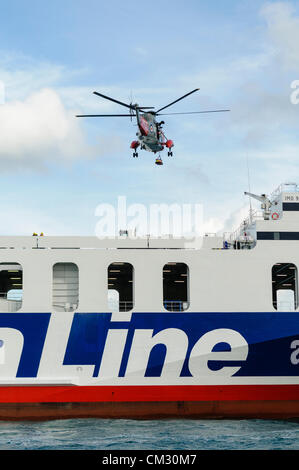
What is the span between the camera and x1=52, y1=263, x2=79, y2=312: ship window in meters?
17.3

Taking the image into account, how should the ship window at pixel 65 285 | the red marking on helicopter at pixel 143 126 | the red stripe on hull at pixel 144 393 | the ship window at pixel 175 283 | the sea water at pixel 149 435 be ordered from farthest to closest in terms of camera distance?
the red marking on helicopter at pixel 143 126 < the ship window at pixel 175 283 < the ship window at pixel 65 285 < the red stripe on hull at pixel 144 393 < the sea water at pixel 149 435

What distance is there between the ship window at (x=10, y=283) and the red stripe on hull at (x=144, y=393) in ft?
7.34

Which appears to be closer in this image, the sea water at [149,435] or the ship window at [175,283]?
the sea water at [149,435]

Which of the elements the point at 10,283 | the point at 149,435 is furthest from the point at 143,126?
the point at 149,435

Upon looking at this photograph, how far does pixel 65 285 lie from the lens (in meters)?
17.4

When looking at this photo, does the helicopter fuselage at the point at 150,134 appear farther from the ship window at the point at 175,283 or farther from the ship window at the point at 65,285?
the ship window at the point at 65,285

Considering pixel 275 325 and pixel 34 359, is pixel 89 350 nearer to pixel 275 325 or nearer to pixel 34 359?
pixel 34 359

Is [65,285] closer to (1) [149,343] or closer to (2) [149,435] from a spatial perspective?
(1) [149,343]

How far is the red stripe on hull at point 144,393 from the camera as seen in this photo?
52.7 feet

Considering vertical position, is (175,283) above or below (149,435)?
above

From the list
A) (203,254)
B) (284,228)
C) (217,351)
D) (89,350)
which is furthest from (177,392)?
(284,228)

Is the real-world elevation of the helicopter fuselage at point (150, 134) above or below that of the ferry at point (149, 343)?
above

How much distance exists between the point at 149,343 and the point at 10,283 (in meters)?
7.31

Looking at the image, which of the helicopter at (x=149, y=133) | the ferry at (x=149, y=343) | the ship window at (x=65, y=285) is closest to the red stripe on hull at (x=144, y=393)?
the ferry at (x=149, y=343)
